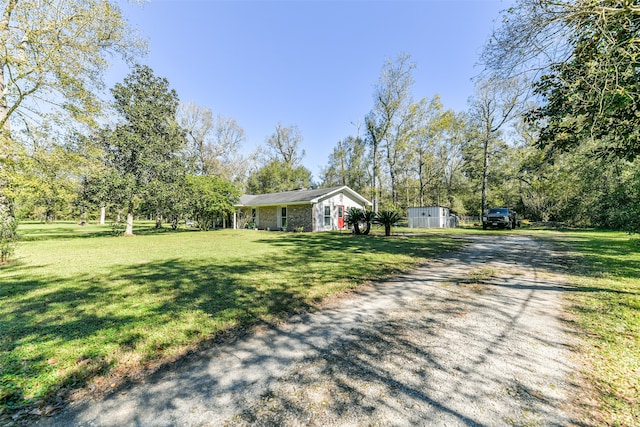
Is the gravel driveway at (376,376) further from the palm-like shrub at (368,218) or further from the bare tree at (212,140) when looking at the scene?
the bare tree at (212,140)

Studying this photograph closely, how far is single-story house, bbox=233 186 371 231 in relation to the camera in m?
20.7

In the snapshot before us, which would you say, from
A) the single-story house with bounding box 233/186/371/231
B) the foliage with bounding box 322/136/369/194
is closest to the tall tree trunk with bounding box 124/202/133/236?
the single-story house with bounding box 233/186/371/231

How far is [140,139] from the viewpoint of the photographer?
1809cm

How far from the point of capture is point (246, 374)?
8.04 feet

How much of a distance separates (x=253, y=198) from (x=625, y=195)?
26660 mm

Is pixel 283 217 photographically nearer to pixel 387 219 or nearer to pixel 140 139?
pixel 387 219

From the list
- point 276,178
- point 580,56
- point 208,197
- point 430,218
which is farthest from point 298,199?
point 580,56

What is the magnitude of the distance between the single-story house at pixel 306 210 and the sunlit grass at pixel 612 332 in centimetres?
1575

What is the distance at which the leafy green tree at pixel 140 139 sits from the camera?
17.5 metres

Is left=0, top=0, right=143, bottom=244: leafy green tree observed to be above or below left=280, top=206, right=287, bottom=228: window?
above

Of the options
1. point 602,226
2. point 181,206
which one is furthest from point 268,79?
point 602,226

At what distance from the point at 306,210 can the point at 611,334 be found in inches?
726

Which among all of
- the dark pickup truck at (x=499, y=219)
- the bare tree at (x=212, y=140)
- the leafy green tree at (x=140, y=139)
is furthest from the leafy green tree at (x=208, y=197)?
the dark pickup truck at (x=499, y=219)

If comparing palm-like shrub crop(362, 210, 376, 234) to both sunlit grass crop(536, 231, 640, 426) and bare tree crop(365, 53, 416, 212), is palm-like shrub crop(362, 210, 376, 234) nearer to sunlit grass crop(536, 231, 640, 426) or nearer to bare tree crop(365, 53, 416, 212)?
bare tree crop(365, 53, 416, 212)
